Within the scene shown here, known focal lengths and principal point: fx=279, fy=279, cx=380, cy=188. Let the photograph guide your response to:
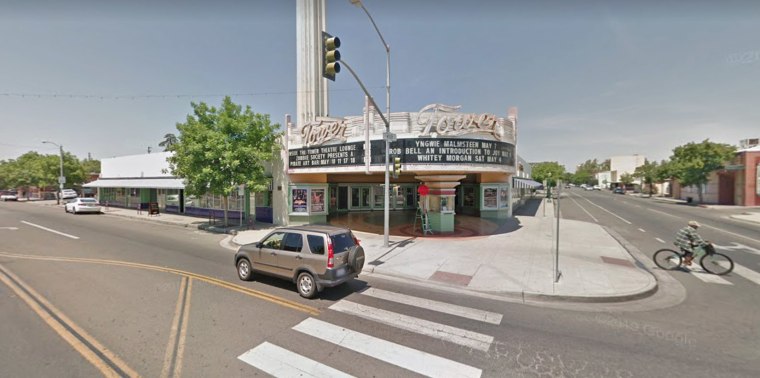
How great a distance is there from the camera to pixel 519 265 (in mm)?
8977

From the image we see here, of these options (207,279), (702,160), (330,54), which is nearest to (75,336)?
(207,279)

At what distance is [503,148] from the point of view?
13852 mm

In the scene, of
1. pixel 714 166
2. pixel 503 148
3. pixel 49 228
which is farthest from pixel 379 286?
pixel 714 166

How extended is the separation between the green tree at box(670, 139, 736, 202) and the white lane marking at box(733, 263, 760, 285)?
34233mm

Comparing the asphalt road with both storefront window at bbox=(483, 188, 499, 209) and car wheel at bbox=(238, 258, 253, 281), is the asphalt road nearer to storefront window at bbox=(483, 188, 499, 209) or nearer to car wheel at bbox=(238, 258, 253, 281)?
car wheel at bbox=(238, 258, 253, 281)

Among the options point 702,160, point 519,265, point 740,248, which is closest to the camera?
point 519,265

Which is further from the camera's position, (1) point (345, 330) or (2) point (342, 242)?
(2) point (342, 242)

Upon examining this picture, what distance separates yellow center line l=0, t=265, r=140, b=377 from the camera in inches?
154

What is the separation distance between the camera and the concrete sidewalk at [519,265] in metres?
6.95

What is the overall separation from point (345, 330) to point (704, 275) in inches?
419

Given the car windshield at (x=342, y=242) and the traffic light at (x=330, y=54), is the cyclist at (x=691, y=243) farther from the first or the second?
the traffic light at (x=330, y=54)

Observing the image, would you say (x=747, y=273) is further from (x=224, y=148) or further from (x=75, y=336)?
(x=224, y=148)

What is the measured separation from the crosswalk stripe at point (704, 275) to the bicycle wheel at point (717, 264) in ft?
0.56

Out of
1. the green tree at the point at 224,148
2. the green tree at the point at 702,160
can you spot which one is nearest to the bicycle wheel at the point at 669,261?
the green tree at the point at 224,148
